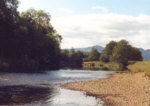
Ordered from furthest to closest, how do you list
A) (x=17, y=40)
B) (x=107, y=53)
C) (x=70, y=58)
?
1. (x=70, y=58)
2. (x=107, y=53)
3. (x=17, y=40)

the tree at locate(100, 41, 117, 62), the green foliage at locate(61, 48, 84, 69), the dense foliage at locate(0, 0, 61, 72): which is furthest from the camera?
the green foliage at locate(61, 48, 84, 69)

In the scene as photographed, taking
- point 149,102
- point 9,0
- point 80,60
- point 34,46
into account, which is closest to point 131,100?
point 149,102

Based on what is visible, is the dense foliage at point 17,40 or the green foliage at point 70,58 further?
the green foliage at point 70,58

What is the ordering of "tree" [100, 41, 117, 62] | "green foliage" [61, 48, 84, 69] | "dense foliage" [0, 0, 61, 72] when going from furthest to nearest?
"green foliage" [61, 48, 84, 69] → "tree" [100, 41, 117, 62] → "dense foliage" [0, 0, 61, 72]

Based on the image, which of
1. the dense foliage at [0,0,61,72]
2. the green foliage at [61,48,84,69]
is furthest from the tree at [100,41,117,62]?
the dense foliage at [0,0,61,72]

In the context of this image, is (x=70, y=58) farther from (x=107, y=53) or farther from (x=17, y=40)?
(x=17, y=40)

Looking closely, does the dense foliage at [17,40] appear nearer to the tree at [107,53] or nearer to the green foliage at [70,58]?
the tree at [107,53]

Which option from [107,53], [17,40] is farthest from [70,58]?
[17,40]

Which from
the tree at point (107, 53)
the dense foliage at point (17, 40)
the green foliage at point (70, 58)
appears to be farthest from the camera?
the green foliage at point (70, 58)

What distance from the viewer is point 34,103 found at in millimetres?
15867

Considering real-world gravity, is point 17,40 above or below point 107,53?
above

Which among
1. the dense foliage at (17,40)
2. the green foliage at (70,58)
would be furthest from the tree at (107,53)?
the dense foliage at (17,40)

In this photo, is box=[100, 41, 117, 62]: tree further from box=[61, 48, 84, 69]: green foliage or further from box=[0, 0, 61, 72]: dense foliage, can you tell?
box=[0, 0, 61, 72]: dense foliage

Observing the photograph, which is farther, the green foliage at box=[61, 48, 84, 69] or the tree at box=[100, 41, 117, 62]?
the green foliage at box=[61, 48, 84, 69]
